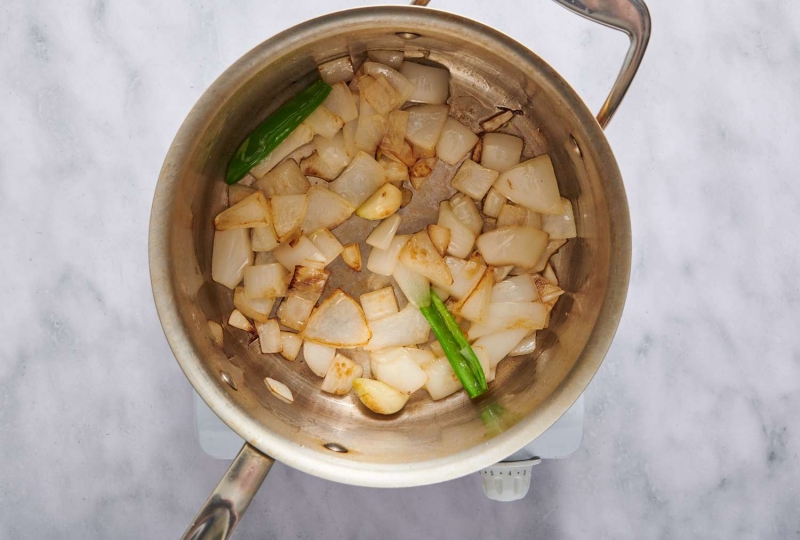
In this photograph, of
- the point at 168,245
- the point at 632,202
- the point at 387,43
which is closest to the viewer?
the point at 168,245

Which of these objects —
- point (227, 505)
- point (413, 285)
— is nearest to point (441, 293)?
point (413, 285)

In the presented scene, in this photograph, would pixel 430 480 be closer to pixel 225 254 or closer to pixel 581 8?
pixel 225 254

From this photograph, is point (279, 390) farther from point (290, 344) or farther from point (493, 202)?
point (493, 202)

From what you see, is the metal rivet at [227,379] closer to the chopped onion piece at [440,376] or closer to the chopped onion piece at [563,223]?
the chopped onion piece at [440,376]

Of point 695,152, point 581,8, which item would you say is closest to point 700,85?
point 695,152

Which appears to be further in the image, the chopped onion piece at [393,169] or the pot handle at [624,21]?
the chopped onion piece at [393,169]

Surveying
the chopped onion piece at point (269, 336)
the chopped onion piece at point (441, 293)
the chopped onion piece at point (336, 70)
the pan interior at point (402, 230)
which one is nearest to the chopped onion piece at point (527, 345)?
the pan interior at point (402, 230)
